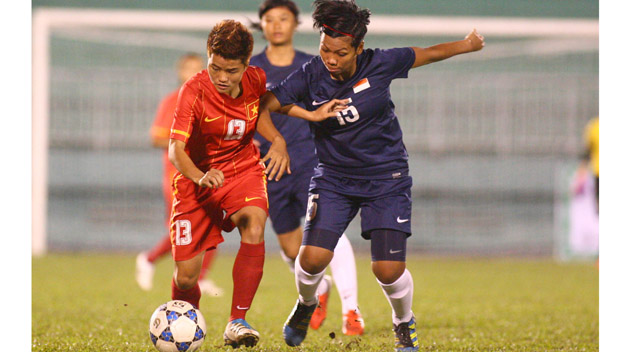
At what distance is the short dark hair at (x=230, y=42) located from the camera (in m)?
3.83

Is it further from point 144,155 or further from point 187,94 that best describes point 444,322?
point 144,155

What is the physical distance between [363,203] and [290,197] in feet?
3.40

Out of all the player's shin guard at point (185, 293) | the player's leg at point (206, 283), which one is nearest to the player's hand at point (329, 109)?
the player's shin guard at point (185, 293)

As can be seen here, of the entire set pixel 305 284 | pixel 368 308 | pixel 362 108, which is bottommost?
pixel 368 308

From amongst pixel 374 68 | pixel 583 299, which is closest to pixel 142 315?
pixel 374 68

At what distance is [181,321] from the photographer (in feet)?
12.6

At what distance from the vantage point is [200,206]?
4.15 meters

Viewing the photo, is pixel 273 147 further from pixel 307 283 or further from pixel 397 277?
pixel 397 277

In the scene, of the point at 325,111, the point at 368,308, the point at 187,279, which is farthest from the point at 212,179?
the point at 368,308

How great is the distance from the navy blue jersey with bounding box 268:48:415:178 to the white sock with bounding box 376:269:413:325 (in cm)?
53

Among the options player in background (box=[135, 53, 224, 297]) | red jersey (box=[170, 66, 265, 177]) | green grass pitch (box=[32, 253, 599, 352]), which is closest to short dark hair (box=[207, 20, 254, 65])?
red jersey (box=[170, 66, 265, 177])

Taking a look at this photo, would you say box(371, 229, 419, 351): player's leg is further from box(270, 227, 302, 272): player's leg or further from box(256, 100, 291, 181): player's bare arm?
box(270, 227, 302, 272): player's leg

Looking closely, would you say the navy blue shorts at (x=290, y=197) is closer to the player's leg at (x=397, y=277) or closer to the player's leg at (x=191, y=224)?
the player's leg at (x=191, y=224)

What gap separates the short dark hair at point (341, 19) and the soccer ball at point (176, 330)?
59.4 inches
